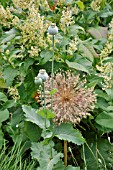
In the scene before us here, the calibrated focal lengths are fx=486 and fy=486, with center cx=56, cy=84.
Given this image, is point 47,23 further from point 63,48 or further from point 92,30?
point 92,30

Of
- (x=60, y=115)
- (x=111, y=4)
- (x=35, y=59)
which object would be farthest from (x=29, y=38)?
(x=111, y=4)

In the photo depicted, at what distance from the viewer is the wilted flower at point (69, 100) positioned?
1963 millimetres

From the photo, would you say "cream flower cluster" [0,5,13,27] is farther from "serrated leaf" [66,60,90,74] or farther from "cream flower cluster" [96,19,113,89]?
"cream flower cluster" [96,19,113,89]

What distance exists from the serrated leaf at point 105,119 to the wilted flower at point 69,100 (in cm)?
13

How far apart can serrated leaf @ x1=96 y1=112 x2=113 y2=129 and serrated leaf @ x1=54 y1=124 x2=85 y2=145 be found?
194 mm

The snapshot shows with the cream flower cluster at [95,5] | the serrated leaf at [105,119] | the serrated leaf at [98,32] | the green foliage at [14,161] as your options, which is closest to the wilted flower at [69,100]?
the serrated leaf at [105,119]

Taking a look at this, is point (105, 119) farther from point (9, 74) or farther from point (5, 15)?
point (5, 15)

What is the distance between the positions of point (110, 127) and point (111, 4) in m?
1.32

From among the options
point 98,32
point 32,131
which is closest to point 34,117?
point 32,131

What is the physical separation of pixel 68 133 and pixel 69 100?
0.44ft

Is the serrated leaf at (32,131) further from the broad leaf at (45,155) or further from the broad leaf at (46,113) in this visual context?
the broad leaf at (46,113)

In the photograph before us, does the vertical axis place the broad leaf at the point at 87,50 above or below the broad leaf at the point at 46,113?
below

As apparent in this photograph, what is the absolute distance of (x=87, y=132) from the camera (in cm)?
238

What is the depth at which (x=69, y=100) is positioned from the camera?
199cm
